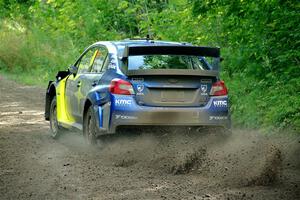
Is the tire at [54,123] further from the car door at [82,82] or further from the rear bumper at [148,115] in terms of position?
the rear bumper at [148,115]

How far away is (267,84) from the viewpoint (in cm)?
1257

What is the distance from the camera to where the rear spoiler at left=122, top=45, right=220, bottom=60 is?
9.05 meters

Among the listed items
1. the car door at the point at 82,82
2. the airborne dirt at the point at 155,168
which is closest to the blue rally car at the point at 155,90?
the car door at the point at 82,82

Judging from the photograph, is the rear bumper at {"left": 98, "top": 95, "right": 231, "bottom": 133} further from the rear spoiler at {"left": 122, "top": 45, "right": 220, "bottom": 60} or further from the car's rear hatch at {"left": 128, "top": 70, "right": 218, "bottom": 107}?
the rear spoiler at {"left": 122, "top": 45, "right": 220, "bottom": 60}

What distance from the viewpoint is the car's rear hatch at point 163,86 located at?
8.80m

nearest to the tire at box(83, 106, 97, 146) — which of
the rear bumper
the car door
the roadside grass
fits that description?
the car door

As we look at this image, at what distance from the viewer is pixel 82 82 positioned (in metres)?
10.2

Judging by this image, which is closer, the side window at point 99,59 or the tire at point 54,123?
the side window at point 99,59

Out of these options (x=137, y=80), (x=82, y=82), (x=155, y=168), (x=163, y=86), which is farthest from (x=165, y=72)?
(x=82, y=82)

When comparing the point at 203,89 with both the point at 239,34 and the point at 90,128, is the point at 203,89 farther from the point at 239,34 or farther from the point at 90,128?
the point at 239,34

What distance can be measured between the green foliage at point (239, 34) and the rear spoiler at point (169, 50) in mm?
2123

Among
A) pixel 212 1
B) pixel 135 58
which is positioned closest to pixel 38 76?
pixel 212 1

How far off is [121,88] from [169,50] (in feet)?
2.84

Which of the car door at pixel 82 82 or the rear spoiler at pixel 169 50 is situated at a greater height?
the rear spoiler at pixel 169 50
